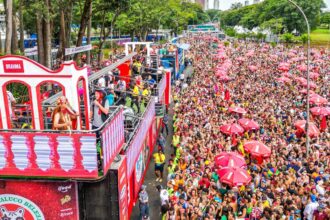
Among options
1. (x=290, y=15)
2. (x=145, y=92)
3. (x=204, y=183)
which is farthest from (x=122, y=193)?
(x=290, y=15)

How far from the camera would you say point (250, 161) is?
17688 mm

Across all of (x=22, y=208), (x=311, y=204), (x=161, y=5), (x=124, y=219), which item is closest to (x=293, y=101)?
(x=311, y=204)

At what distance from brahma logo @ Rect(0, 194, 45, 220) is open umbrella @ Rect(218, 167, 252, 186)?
632 centimetres

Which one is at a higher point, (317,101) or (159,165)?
(317,101)

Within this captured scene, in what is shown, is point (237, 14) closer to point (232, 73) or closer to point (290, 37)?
point (290, 37)

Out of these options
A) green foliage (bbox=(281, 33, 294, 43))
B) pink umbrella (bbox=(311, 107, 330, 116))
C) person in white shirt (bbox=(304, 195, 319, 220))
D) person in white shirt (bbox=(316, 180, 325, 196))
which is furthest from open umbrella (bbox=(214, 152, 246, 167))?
green foliage (bbox=(281, 33, 294, 43))

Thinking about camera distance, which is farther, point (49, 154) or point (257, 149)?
point (257, 149)

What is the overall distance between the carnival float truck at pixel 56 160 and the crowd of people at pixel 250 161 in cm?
327

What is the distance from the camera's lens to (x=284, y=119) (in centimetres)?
2417

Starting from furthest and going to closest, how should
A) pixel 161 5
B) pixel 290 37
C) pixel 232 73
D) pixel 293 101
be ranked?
1. pixel 290 37
2. pixel 161 5
3. pixel 232 73
4. pixel 293 101

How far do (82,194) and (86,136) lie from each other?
5.89 ft

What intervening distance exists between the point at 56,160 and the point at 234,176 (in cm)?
670

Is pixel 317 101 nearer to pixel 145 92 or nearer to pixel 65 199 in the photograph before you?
pixel 145 92

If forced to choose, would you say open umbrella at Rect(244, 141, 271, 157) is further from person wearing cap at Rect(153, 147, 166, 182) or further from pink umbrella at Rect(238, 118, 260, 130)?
pink umbrella at Rect(238, 118, 260, 130)
